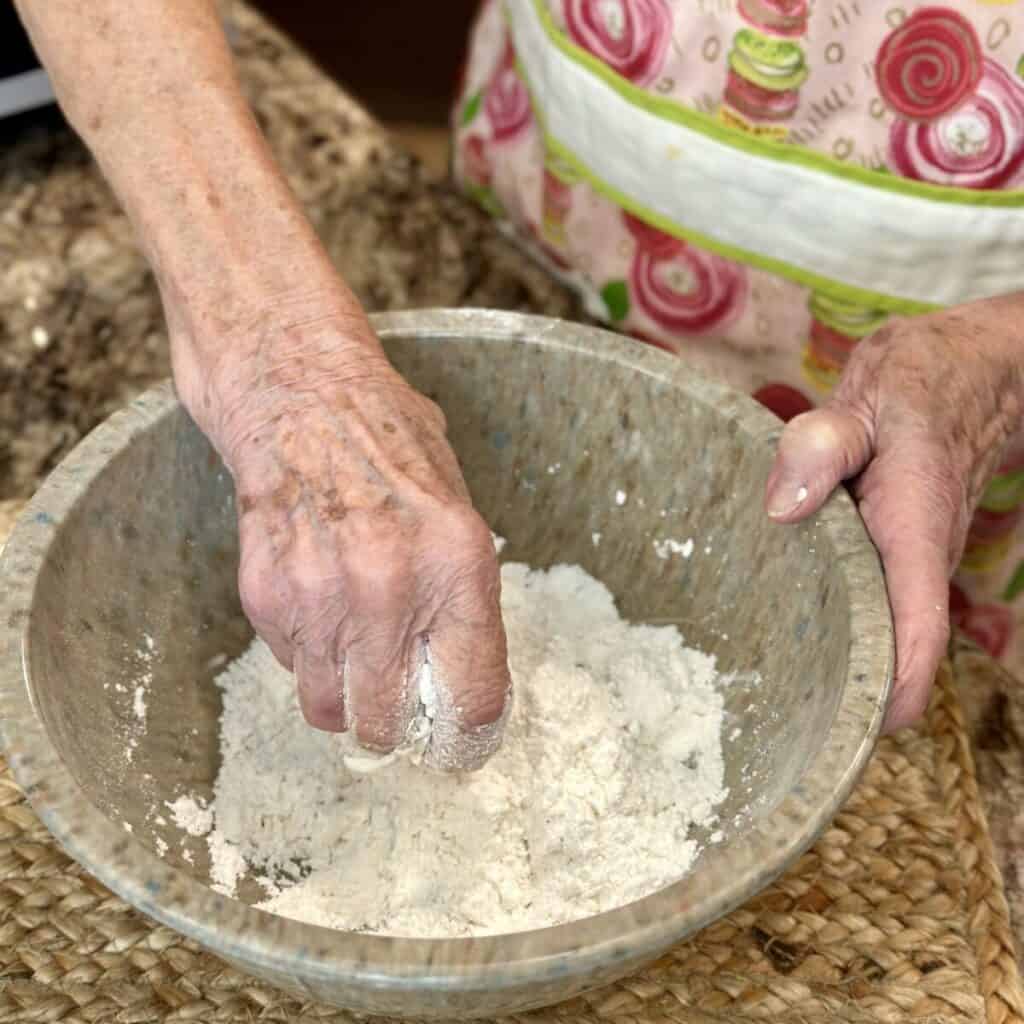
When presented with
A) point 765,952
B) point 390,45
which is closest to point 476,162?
point 765,952

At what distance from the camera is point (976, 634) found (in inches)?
40.8

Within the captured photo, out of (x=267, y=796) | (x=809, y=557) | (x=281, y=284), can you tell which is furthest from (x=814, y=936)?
(x=281, y=284)

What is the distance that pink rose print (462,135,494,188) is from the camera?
111 centimetres

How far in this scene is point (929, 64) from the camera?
77cm

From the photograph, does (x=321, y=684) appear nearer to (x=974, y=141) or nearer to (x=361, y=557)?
(x=361, y=557)

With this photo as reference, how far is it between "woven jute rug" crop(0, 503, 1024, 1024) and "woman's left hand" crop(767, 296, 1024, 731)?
13 cm

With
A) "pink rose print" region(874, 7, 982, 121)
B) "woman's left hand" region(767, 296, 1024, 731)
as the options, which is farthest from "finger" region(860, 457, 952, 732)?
"pink rose print" region(874, 7, 982, 121)

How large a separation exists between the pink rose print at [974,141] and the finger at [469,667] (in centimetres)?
38

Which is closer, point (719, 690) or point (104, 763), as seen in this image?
point (104, 763)

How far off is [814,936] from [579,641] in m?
0.22

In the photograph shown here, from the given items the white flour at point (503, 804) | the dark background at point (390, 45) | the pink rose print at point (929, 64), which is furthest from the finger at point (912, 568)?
the dark background at point (390, 45)

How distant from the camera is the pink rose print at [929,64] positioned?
749mm

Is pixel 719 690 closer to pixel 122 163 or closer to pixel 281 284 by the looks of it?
pixel 281 284

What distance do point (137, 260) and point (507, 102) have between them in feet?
1.08
